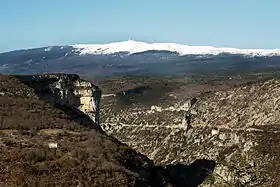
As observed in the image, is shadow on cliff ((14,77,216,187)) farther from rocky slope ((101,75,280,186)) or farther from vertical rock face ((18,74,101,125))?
rocky slope ((101,75,280,186))

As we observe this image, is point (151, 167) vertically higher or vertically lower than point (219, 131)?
higher

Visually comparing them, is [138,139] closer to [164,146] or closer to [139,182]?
[164,146]

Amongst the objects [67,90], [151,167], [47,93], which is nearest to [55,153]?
[151,167]

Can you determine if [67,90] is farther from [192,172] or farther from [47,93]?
[192,172]

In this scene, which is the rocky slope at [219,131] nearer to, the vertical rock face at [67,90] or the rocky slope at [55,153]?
Answer: the rocky slope at [55,153]

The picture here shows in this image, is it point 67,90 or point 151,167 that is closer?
point 151,167

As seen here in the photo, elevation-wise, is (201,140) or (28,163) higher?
(28,163)

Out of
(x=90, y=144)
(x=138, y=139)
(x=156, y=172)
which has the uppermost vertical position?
(x=90, y=144)

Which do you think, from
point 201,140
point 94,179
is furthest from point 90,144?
point 201,140
